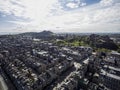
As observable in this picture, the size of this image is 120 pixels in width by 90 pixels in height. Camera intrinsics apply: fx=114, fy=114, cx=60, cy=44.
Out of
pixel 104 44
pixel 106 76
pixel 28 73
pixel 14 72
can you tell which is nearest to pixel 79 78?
pixel 106 76

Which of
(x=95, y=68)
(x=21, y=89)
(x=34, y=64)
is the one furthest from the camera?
(x=34, y=64)

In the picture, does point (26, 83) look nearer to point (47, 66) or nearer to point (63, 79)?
point (63, 79)

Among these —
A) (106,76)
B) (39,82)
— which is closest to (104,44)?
(106,76)

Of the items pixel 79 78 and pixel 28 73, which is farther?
pixel 28 73

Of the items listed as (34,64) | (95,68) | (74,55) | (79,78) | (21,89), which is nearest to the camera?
(21,89)

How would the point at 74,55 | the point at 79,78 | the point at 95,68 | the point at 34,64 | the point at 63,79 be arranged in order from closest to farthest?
1. the point at 79,78
2. the point at 63,79
3. the point at 95,68
4. the point at 34,64
5. the point at 74,55

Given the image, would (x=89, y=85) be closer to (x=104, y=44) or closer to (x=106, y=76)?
(x=106, y=76)

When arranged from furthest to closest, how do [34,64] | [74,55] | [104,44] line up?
[104,44]
[74,55]
[34,64]

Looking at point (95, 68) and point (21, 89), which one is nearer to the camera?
point (21, 89)
